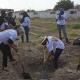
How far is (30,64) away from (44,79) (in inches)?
142

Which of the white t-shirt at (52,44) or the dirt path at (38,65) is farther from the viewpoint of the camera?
the white t-shirt at (52,44)

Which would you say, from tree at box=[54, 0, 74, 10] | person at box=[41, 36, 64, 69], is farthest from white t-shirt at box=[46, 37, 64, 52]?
tree at box=[54, 0, 74, 10]

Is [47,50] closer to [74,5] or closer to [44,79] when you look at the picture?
[44,79]

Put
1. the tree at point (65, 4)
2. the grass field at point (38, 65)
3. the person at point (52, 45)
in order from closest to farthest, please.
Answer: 1. the grass field at point (38, 65)
2. the person at point (52, 45)
3. the tree at point (65, 4)

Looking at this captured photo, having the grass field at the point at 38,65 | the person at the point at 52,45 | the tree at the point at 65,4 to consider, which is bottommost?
the tree at the point at 65,4

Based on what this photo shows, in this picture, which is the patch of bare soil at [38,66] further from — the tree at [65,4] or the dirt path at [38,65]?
the tree at [65,4]

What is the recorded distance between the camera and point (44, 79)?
11.6m

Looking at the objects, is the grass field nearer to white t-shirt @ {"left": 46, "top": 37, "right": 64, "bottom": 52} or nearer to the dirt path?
the dirt path

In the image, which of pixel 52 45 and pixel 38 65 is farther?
pixel 38 65

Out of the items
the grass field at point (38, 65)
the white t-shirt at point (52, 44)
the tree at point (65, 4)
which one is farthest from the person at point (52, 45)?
the tree at point (65, 4)

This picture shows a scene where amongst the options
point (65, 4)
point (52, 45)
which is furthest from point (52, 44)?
point (65, 4)

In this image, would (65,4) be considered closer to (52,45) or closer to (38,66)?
(38,66)

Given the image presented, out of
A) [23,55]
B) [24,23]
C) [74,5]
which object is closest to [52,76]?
[23,55]

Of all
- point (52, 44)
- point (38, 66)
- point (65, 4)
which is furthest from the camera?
point (65, 4)
